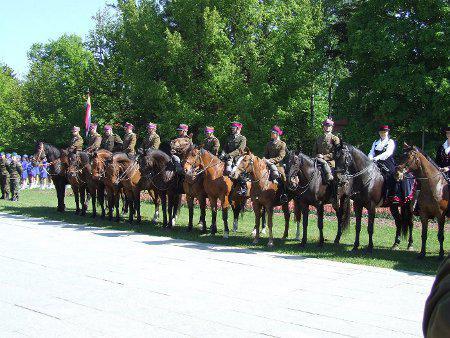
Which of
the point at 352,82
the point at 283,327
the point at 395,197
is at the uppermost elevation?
the point at 352,82

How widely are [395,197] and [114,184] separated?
932 cm

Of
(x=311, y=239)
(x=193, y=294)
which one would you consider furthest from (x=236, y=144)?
(x=193, y=294)

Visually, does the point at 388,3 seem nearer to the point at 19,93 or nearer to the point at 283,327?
the point at 283,327

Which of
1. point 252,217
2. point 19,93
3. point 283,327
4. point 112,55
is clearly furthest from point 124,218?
point 19,93

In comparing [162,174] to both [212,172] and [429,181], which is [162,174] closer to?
[212,172]

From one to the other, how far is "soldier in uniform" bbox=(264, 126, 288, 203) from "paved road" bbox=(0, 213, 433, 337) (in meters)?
2.41

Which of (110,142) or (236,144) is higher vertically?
(110,142)

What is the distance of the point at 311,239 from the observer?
604 inches

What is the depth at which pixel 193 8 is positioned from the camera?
3481 cm

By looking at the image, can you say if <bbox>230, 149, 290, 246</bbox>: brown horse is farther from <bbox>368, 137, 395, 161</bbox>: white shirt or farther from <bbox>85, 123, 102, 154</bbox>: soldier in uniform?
<bbox>85, 123, 102, 154</bbox>: soldier in uniform

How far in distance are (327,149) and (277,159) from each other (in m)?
1.42

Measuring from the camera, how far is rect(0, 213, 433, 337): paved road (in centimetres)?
689

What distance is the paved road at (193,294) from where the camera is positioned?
689cm

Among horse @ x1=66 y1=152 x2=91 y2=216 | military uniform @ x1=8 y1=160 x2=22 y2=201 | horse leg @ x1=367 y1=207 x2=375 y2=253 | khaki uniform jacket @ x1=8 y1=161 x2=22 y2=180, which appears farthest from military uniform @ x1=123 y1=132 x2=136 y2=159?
khaki uniform jacket @ x1=8 y1=161 x2=22 y2=180
